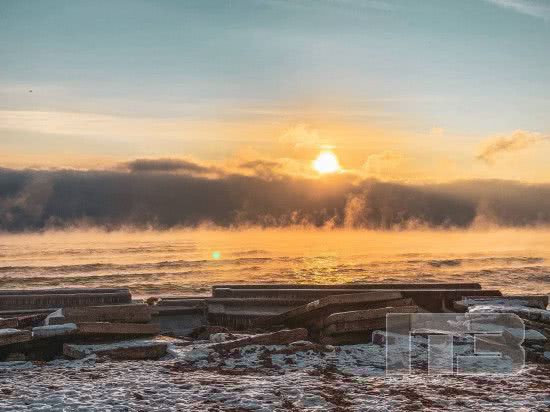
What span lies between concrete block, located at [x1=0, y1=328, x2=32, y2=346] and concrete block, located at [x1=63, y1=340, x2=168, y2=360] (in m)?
0.60

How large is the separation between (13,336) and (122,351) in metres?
1.66

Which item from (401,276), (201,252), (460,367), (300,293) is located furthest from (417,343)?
(201,252)

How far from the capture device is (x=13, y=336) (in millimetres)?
9109

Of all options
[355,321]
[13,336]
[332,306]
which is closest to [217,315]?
[332,306]

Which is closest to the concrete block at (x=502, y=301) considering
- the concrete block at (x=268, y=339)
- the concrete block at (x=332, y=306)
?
the concrete block at (x=332, y=306)

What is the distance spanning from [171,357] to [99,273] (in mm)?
32828

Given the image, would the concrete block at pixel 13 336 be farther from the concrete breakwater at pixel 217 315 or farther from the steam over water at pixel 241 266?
the steam over water at pixel 241 266

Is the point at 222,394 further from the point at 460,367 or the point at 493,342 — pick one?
the point at 493,342

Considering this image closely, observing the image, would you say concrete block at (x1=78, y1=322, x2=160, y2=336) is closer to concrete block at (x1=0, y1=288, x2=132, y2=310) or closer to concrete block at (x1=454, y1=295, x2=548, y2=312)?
concrete block at (x1=0, y1=288, x2=132, y2=310)

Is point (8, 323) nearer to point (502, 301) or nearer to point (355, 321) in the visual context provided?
point (355, 321)

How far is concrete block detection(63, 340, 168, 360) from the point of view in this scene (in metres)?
9.10

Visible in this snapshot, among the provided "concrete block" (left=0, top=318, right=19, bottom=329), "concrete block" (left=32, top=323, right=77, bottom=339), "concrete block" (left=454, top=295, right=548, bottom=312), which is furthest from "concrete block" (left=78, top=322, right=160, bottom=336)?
"concrete block" (left=454, top=295, right=548, bottom=312)

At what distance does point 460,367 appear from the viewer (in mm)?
8586

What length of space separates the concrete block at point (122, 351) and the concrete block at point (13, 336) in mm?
599
